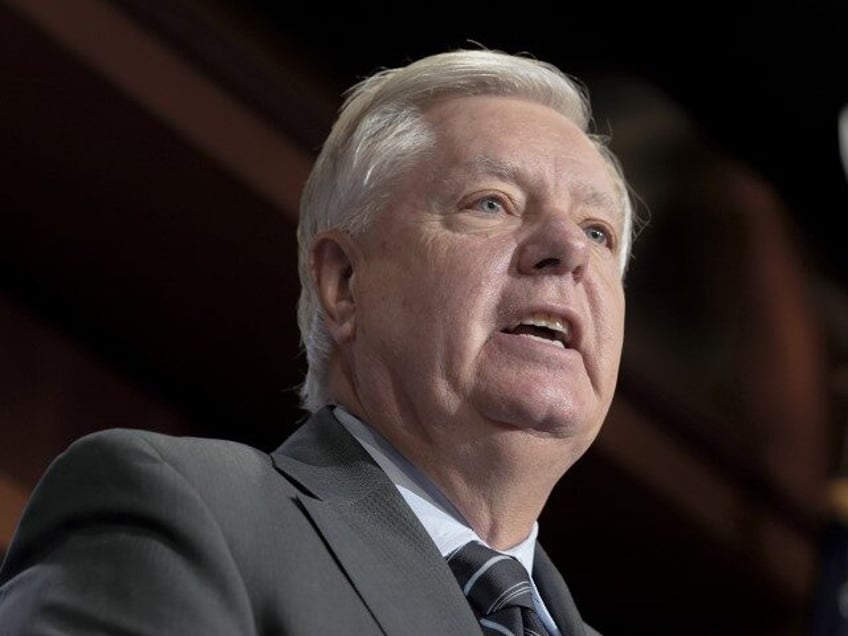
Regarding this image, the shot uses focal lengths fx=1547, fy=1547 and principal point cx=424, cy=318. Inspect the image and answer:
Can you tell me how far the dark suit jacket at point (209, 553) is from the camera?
113cm

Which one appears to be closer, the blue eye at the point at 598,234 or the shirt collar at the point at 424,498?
the shirt collar at the point at 424,498

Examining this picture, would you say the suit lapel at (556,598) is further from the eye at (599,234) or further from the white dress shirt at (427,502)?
the eye at (599,234)

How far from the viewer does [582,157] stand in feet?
5.65

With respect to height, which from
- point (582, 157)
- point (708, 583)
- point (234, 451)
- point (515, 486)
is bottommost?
point (708, 583)

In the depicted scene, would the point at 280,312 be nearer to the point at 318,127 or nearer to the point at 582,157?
the point at 318,127

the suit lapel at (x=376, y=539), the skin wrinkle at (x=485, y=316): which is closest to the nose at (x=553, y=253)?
the skin wrinkle at (x=485, y=316)

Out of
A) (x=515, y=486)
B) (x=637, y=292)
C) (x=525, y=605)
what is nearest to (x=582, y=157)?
(x=515, y=486)

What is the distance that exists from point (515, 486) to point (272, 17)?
225 centimetres

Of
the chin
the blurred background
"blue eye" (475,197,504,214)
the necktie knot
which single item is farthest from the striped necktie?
the blurred background

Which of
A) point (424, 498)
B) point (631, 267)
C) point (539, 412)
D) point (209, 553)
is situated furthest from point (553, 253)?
point (631, 267)

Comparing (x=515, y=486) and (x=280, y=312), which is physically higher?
(x=515, y=486)

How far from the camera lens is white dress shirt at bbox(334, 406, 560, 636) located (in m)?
1.49

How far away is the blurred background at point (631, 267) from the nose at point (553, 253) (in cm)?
160

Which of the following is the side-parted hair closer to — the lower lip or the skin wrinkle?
the skin wrinkle
